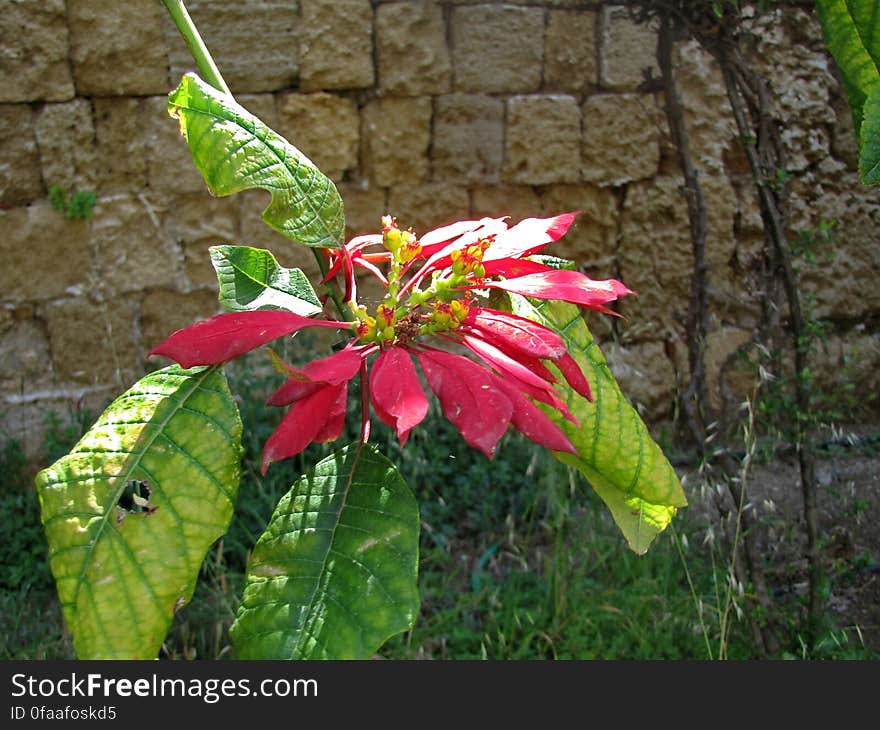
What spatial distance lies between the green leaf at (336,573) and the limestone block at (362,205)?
248cm

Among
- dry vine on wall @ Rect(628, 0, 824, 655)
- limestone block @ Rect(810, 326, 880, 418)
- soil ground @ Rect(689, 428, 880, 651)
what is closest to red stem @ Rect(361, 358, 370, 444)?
dry vine on wall @ Rect(628, 0, 824, 655)

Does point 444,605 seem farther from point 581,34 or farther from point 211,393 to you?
point 211,393

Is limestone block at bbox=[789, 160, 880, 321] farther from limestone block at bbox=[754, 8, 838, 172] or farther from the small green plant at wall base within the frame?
the small green plant at wall base

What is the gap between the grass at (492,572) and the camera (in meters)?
2.38

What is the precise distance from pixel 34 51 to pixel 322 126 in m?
0.86

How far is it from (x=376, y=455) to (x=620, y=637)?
1824 millimetres

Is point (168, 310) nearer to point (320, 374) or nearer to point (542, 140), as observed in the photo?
point (542, 140)

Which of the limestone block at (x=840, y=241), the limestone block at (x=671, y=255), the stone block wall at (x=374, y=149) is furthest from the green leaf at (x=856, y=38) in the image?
the limestone block at (x=840, y=241)

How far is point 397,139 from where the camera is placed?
10.2ft

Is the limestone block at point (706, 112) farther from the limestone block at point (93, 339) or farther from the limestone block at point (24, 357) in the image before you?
the limestone block at point (24, 357)

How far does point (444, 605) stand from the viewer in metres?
2.63

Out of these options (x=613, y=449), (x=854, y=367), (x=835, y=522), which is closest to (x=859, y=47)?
(x=613, y=449)

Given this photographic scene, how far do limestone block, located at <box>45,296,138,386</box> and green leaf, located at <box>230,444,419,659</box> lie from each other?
2.60m

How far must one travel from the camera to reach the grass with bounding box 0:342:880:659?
7.80 feet
